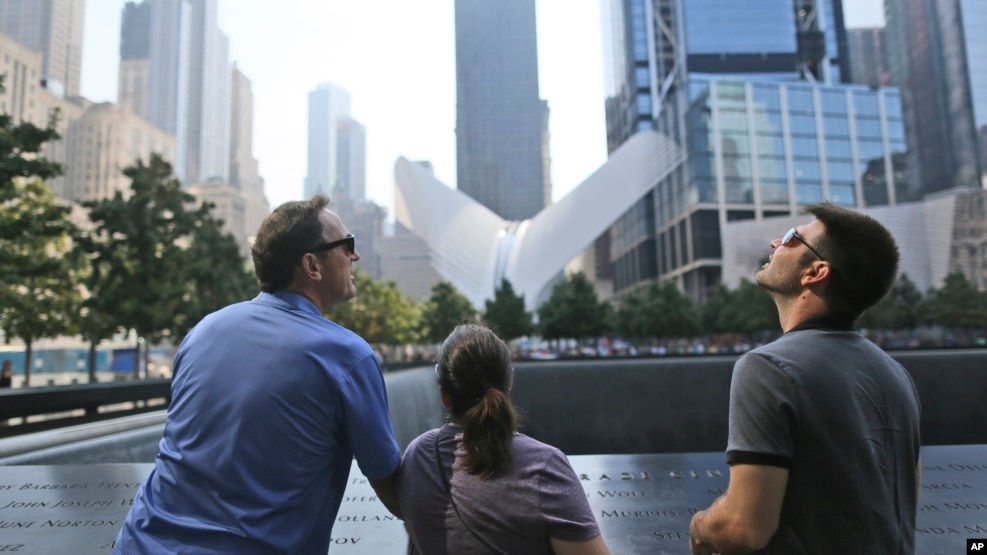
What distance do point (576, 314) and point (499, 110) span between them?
246 feet

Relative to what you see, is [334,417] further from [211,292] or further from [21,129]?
[211,292]

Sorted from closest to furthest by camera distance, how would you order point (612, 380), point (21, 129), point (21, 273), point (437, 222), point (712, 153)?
point (612, 380), point (21, 129), point (21, 273), point (437, 222), point (712, 153)

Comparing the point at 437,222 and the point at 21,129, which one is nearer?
the point at 21,129

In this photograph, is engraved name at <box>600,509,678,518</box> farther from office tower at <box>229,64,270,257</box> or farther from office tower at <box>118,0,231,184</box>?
office tower at <box>229,64,270,257</box>

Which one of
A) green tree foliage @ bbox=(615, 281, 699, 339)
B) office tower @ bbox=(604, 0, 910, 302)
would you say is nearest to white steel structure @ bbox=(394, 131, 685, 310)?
green tree foliage @ bbox=(615, 281, 699, 339)

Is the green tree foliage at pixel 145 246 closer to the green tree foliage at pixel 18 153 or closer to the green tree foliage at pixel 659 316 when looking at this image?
the green tree foliage at pixel 18 153

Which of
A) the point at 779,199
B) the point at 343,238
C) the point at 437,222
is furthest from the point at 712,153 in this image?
the point at 343,238

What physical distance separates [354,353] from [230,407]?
30 cm

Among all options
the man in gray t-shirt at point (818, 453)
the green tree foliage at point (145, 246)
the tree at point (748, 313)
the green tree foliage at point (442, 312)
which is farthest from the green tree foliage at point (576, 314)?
the man in gray t-shirt at point (818, 453)

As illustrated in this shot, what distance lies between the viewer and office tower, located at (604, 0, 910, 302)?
55.9 m

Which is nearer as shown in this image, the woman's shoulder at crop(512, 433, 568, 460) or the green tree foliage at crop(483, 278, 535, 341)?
the woman's shoulder at crop(512, 433, 568, 460)

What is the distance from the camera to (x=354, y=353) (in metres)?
1.53

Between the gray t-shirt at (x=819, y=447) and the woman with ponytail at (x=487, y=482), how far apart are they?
412 millimetres

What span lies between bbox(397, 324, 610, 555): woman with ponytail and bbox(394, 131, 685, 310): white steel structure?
41889mm
